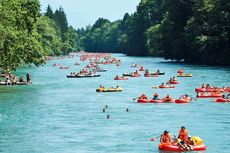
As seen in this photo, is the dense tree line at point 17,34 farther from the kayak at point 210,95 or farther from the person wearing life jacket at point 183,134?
the person wearing life jacket at point 183,134

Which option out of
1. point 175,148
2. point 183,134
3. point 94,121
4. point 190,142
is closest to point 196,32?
point 94,121

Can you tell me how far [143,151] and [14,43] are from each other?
3944cm

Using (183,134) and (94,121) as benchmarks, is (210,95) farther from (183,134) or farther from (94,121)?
(183,134)

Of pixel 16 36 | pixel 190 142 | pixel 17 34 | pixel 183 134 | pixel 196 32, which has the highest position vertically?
pixel 196 32

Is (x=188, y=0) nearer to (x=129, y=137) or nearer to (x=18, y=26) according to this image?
(x=18, y=26)

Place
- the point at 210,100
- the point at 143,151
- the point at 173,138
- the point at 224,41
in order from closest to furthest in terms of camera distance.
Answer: the point at 143,151 < the point at 173,138 < the point at 210,100 < the point at 224,41

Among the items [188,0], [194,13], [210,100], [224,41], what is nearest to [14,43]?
[210,100]

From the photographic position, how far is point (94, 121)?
60750mm

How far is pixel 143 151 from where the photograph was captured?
4725cm

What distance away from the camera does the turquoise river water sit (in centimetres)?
4950

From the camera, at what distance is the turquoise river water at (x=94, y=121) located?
49500 mm

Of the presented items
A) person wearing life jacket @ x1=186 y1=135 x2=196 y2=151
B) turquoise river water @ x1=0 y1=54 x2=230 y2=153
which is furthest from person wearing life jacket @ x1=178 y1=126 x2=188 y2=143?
turquoise river water @ x1=0 y1=54 x2=230 y2=153

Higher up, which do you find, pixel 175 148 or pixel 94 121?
pixel 175 148

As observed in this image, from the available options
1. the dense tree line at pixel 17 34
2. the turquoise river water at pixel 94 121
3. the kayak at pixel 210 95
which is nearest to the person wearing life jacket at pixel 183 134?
the turquoise river water at pixel 94 121
